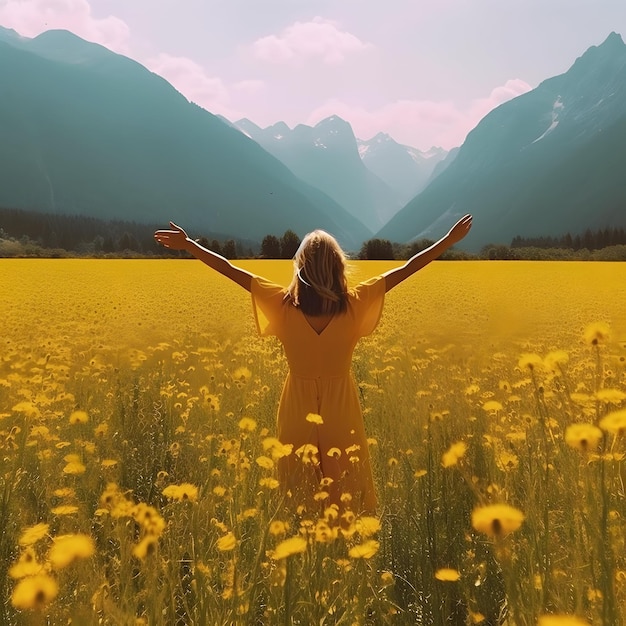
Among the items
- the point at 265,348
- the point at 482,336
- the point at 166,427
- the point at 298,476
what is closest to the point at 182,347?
the point at 265,348

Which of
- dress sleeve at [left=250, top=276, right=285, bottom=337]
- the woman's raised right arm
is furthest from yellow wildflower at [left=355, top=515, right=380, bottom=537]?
the woman's raised right arm

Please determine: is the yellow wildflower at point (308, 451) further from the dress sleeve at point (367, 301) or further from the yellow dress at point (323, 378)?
the dress sleeve at point (367, 301)

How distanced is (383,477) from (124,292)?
943 cm

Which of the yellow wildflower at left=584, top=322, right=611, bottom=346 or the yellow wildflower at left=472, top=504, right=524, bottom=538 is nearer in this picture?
the yellow wildflower at left=472, top=504, right=524, bottom=538

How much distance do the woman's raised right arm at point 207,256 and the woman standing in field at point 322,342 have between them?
2.0 inches

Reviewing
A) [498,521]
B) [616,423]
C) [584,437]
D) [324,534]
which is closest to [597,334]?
[616,423]

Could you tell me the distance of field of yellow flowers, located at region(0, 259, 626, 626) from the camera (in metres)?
1.37

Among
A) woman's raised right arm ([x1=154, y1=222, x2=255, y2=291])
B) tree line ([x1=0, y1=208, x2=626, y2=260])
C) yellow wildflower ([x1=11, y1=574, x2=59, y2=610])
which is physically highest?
tree line ([x1=0, y1=208, x2=626, y2=260])

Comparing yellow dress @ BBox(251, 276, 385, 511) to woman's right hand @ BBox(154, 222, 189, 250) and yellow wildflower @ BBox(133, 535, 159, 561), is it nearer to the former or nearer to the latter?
woman's right hand @ BBox(154, 222, 189, 250)

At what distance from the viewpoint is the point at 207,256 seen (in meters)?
3.06

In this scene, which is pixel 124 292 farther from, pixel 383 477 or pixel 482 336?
pixel 383 477

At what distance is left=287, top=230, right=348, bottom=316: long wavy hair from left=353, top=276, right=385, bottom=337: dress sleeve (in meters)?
0.10

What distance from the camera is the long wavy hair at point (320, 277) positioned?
2.60m

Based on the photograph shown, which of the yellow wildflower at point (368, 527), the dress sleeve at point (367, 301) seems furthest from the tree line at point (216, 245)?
the yellow wildflower at point (368, 527)
